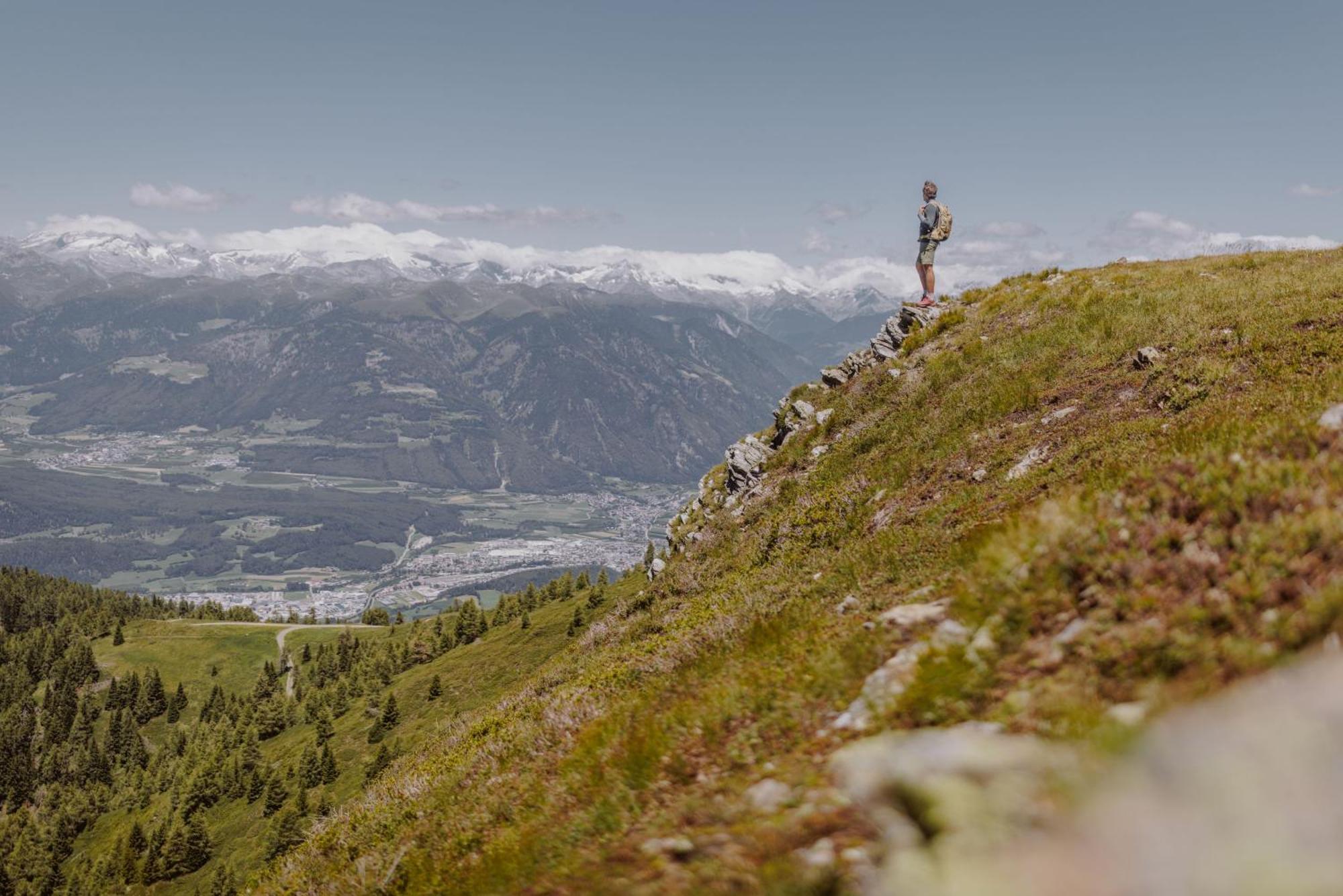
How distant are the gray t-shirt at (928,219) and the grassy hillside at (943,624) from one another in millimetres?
12202

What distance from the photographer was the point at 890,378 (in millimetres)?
27031

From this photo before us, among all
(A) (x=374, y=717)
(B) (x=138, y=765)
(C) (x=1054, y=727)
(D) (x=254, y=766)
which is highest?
(C) (x=1054, y=727)

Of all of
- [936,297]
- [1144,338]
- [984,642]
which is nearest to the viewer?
[984,642]

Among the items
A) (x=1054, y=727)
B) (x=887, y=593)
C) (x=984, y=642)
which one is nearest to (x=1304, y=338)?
(x=887, y=593)

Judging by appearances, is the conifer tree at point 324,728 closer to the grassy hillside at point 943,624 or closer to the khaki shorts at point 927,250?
the grassy hillside at point 943,624

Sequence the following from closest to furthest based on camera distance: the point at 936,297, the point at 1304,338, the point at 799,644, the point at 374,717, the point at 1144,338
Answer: the point at 799,644
the point at 1304,338
the point at 1144,338
the point at 936,297
the point at 374,717

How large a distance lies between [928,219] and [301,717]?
142782mm

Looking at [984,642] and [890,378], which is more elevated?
[890,378]

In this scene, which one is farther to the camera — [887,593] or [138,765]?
[138,765]

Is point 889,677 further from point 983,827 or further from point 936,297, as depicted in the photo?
point 936,297

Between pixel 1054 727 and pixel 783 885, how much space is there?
7.15ft

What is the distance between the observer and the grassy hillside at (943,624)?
4.93m

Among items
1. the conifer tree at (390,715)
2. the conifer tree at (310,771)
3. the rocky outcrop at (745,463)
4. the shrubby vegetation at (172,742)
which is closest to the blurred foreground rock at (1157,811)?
the rocky outcrop at (745,463)

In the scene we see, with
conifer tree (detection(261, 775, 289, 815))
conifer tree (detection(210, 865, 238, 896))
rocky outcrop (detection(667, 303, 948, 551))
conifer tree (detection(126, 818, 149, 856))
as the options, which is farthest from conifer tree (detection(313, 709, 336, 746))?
rocky outcrop (detection(667, 303, 948, 551))
